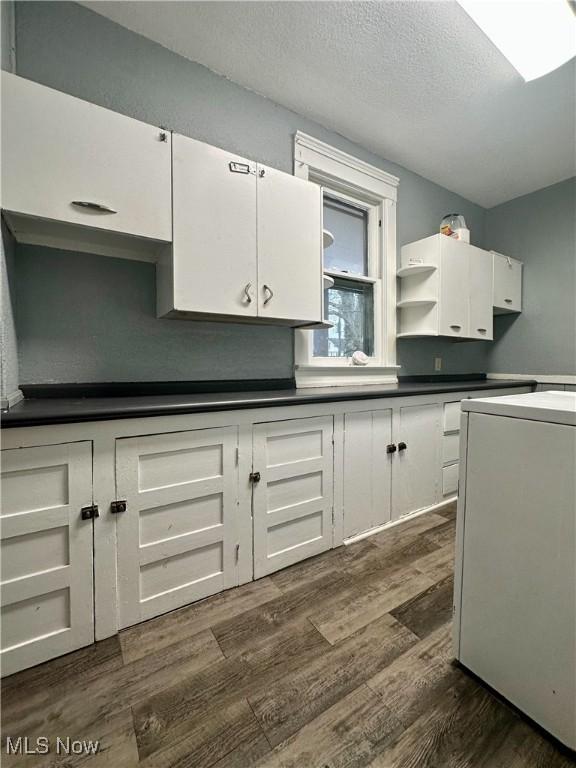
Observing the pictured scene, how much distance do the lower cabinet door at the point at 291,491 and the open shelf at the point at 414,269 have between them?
65.1 inches

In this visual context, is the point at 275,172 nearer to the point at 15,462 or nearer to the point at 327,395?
the point at 327,395

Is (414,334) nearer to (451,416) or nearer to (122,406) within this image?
(451,416)

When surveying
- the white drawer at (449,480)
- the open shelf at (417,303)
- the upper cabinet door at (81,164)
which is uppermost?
the upper cabinet door at (81,164)

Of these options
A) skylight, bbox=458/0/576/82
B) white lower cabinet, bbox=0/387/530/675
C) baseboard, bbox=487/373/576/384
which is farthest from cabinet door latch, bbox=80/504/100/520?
baseboard, bbox=487/373/576/384

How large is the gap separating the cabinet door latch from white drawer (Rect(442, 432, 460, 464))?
6.92 ft

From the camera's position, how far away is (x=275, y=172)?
5.65 ft

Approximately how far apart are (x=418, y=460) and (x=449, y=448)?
36cm

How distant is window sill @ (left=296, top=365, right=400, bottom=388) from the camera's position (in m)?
2.26

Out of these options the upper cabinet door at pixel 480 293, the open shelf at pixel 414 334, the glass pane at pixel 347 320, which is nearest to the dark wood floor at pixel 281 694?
the glass pane at pixel 347 320

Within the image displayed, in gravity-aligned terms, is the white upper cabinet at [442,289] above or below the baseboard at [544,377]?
above

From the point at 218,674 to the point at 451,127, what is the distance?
3.39m

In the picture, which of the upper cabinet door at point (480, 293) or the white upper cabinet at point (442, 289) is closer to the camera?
the white upper cabinet at point (442, 289)

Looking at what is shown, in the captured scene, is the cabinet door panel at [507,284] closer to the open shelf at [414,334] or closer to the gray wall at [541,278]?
the gray wall at [541,278]

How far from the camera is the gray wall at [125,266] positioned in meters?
1.46
